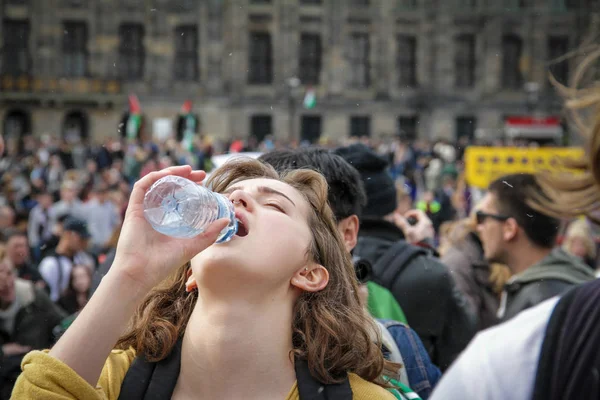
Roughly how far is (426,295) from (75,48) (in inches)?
1439

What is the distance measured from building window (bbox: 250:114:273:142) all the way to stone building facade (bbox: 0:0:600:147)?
0.05m

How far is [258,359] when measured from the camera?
6.34ft

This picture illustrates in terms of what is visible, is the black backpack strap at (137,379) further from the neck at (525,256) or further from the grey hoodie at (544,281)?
the neck at (525,256)

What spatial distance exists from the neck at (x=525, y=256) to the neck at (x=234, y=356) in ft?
8.10

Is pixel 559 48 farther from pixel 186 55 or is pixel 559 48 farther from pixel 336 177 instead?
pixel 336 177

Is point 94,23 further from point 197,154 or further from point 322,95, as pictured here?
point 197,154

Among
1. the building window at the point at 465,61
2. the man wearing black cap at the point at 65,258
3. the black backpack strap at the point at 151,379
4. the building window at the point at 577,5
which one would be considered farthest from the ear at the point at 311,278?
the building window at the point at 577,5

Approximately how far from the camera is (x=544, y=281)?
12.4 ft

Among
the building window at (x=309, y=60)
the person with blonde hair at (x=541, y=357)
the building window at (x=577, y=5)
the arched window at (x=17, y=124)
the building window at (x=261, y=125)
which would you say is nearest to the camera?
the person with blonde hair at (x=541, y=357)

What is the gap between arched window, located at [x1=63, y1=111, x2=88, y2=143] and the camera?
3600 cm

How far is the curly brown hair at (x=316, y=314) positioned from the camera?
6.51 feet

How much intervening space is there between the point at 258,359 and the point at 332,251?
1.34 feet

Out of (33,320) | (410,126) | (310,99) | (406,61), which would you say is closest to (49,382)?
(33,320)

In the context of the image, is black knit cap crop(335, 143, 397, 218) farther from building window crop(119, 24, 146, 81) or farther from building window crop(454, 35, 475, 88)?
building window crop(454, 35, 475, 88)
